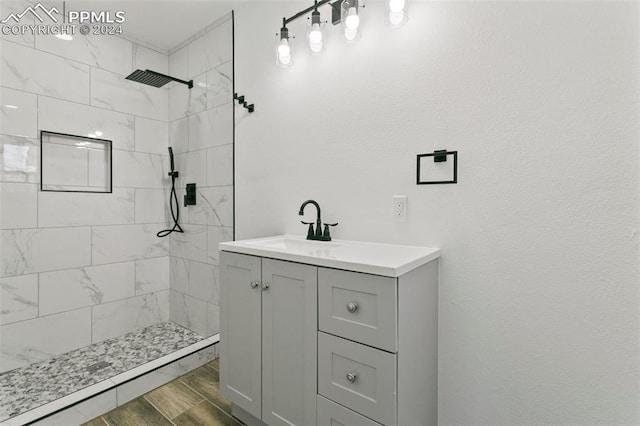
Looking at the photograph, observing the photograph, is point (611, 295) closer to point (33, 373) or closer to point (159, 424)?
point (159, 424)

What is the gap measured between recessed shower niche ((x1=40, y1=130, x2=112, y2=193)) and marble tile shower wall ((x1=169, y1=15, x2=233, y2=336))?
1.87 ft

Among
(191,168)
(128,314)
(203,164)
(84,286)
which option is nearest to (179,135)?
(191,168)

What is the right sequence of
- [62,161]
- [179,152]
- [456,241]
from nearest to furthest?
[456,241], [62,161], [179,152]

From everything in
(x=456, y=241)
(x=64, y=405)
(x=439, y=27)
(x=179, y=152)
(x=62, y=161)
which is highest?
(x=439, y=27)

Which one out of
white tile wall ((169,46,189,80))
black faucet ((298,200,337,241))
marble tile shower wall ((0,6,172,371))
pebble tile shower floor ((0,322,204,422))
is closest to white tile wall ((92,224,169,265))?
marble tile shower wall ((0,6,172,371))

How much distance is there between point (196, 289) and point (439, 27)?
2533 mm

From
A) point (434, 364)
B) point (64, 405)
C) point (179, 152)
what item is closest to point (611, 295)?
A: point (434, 364)

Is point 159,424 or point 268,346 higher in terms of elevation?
point 268,346

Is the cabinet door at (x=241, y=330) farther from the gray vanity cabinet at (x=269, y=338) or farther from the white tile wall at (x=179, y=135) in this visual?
the white tile wall at (x=179, y=135)

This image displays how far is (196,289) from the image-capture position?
2664 mm

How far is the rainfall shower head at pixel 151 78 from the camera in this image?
2318mm

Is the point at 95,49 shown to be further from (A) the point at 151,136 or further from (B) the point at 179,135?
(B) the point at 179,135

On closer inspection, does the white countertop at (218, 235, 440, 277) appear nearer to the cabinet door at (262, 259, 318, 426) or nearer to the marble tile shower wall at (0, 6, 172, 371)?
the cabinet door at (262, 259, 318, 426)

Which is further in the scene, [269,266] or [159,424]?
[159,424]
